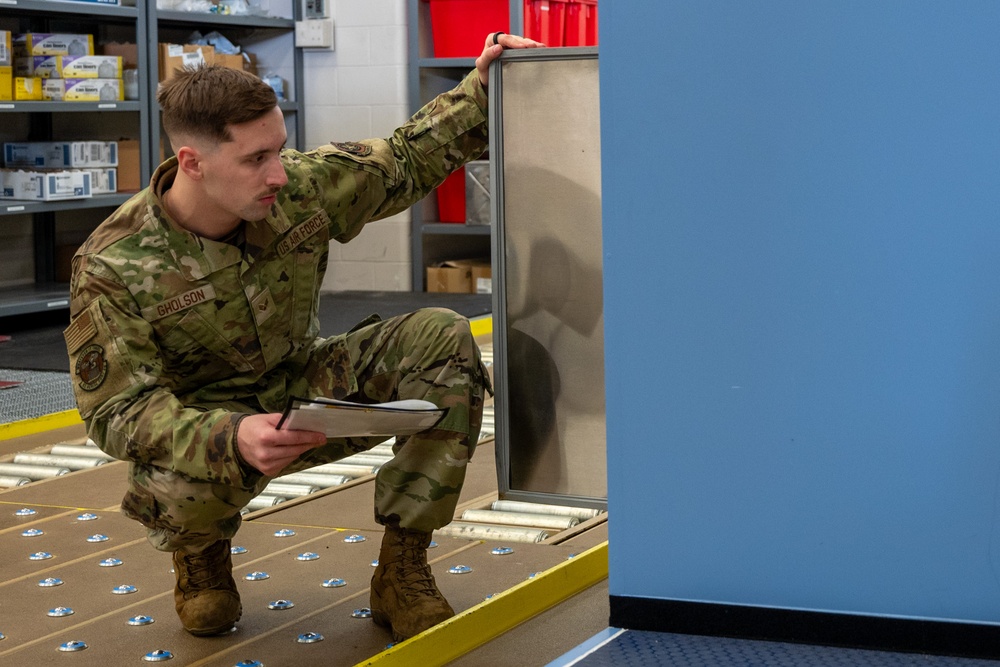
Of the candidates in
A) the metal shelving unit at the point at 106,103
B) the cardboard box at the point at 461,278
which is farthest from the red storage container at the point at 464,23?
the cardboard box at the point at 461,278

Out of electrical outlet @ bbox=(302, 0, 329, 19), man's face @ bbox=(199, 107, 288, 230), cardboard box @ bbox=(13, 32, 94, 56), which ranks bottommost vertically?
man's face @ bbox=(199, 107, 288, 230)

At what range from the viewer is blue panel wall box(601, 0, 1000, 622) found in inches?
66.5

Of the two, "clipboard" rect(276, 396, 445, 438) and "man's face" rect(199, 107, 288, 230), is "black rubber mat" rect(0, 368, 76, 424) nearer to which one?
"man's face" rect(199, 107, 288, 230)

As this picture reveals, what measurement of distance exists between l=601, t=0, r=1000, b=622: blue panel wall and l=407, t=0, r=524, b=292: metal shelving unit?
501 centimetres

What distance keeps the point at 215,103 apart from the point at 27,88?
398 cm

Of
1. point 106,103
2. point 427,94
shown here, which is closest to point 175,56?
point 106,103

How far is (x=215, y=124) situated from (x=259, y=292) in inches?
11.7

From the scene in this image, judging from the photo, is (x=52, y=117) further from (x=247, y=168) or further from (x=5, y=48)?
(x=247, y=168)

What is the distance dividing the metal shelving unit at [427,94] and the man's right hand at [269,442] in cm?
496

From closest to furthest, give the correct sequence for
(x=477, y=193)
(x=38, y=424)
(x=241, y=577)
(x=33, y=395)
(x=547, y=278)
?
(x=547, y=278) < (x=241, y=577) < (x=38, y=424) < (x=33, y=395) < (x=477, y=193)

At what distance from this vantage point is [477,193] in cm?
694

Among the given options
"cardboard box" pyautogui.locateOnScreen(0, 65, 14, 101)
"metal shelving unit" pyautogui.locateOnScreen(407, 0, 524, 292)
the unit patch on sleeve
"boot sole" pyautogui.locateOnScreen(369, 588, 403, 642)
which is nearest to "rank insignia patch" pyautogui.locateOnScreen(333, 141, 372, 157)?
the unit patch on sleeve

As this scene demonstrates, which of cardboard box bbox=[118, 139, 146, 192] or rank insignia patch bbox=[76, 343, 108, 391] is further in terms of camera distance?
cardboard box bbox=[118, 139, 146, 192]

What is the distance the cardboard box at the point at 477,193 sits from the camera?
6871 mm
